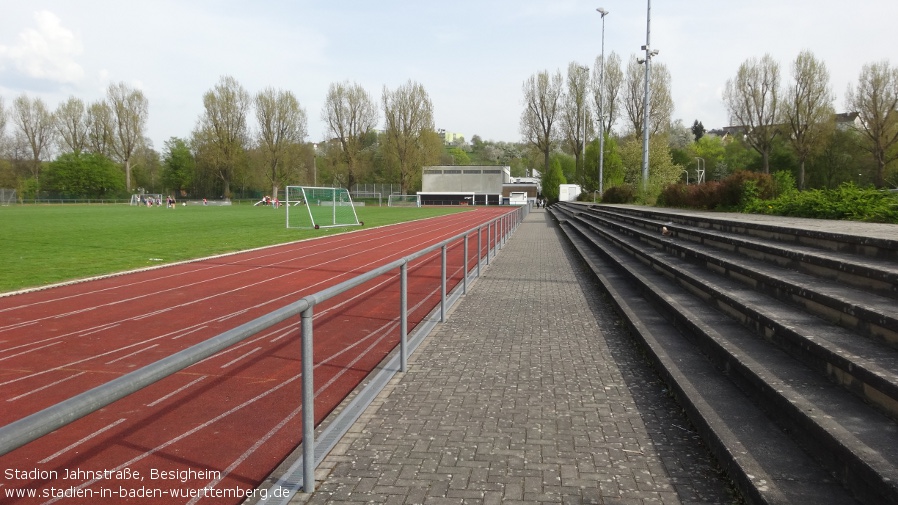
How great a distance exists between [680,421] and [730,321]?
199cm

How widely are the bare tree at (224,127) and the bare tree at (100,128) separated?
A: 41.2 feet

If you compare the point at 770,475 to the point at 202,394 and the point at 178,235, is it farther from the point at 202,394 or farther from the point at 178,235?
the point at 178,235

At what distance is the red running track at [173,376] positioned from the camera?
3.30 m

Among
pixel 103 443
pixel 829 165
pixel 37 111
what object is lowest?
pixel 103 443

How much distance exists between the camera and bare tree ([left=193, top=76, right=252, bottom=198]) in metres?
72.5

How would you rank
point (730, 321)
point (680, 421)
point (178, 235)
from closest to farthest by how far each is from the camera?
point (680, 421), point (730, 321), point (178, 235)

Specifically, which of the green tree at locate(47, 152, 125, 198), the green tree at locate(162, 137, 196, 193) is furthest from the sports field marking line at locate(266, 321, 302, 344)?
the green tree at locate(162, 137, 196, 193)

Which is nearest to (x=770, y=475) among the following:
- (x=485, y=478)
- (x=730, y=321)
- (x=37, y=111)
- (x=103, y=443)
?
(x=485, y=478)

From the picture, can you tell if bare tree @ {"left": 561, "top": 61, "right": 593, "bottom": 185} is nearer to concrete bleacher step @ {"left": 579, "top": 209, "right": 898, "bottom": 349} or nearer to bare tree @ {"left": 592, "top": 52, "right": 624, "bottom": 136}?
bare tree @ {"left": 592, "top": 52, "right": 624, "bottom": 136}

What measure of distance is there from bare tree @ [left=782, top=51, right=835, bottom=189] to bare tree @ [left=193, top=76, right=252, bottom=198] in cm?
5996

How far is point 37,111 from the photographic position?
7438cm

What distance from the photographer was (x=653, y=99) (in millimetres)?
51844

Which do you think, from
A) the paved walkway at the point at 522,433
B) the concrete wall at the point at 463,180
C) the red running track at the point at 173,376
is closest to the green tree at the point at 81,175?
the concrete wall at the point at 463,180

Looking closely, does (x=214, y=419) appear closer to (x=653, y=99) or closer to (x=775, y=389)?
(x=775, y=389)
